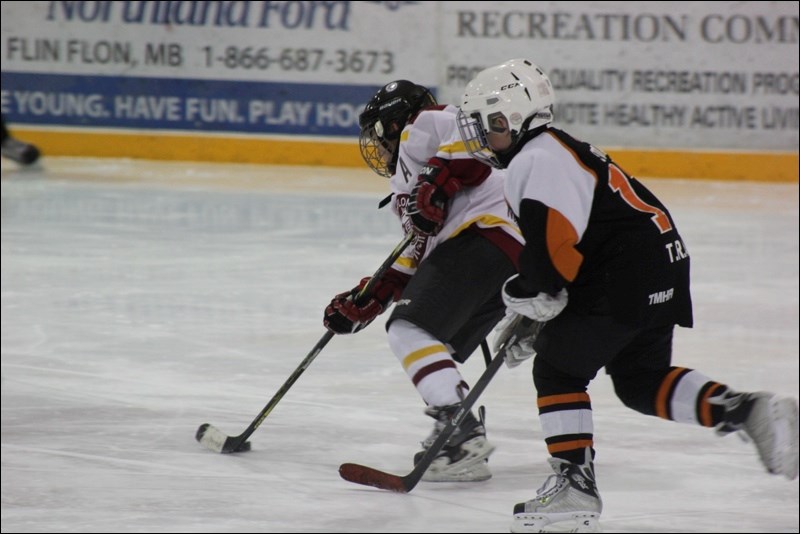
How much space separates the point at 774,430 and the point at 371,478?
100 centimetres

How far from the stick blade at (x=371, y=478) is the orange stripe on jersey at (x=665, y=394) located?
718mm

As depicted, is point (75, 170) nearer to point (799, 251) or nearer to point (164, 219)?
point (164, 219)

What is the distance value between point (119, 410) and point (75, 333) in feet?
3.24

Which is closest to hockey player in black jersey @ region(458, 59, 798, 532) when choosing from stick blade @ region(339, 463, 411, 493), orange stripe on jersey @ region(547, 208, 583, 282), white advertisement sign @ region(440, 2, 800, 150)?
orange stripe on jersey @ region(547, 208, 583, 282)

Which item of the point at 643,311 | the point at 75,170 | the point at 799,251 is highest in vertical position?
the point at 643,311

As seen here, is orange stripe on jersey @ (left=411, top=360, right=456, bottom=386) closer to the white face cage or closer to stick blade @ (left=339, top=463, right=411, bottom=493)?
stick blade @ (left=339, top=463, right=411, bottom=493)

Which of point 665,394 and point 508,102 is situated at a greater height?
point 508,102

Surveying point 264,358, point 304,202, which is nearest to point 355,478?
point 264,358

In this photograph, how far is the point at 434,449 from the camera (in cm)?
274

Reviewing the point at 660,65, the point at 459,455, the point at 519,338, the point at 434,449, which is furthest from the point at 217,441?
the point at 660,65

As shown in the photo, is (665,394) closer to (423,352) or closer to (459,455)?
(423,352)

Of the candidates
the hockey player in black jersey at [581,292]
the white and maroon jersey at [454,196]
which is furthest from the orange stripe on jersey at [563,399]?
the white and maroon jersey at [454,196]

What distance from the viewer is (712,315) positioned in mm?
5539

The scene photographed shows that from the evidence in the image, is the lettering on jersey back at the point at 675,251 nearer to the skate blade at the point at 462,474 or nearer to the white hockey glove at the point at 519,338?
the white hockey glove at the point at 519,338
